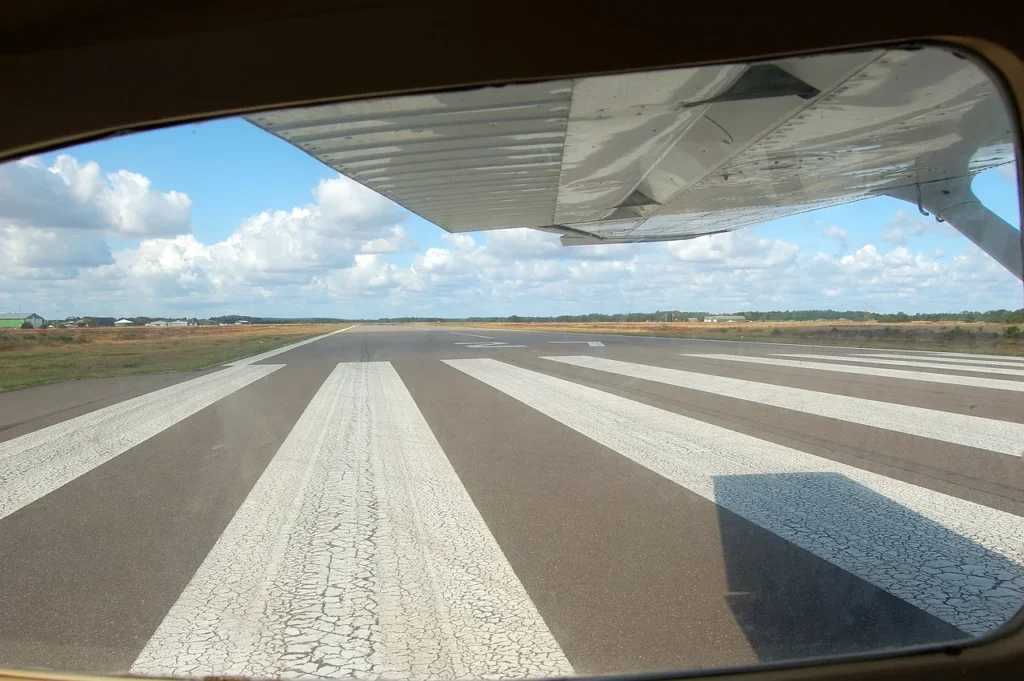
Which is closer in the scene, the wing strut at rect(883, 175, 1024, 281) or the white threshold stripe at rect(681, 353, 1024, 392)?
the wing strut at rect(883, 175, 1024, 281)

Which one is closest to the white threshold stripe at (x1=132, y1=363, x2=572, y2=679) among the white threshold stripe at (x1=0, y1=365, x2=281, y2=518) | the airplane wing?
the white threshold stripe at (x1=0, y1=365, x2=281, y2=518)

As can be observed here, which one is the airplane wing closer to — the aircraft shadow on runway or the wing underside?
the wing underside

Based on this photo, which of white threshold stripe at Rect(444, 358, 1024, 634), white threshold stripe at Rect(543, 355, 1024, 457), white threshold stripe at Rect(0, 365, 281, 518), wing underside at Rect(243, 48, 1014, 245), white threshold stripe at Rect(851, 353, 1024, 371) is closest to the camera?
wing underside at Rect(243, 48, 1014, 245)

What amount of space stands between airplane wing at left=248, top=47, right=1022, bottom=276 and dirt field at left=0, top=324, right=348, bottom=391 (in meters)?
2.38

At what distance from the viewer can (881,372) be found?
32.7ft

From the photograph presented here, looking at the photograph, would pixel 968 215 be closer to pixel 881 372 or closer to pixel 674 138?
pixel 674 138

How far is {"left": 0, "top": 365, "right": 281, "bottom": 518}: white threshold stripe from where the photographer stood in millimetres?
4672

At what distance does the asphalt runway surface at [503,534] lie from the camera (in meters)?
2.44

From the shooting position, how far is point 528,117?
2.38 m

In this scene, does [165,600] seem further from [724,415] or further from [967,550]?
[724,415]

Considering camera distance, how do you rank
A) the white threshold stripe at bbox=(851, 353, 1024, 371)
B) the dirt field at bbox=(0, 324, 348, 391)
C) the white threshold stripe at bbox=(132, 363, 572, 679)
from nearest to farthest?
1. the white threshold stripe at bbox=(132, 363, 572, 679)
2. the dirt field at bbox=(0, 324, 348, 391)
3. the white threshold stripe at bbox=(851, 353, 1024, 371)

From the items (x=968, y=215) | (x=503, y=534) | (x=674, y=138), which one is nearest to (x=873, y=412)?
(x=968, y=215)

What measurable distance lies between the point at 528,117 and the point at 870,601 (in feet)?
7.37

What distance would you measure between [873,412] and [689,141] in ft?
15.9
